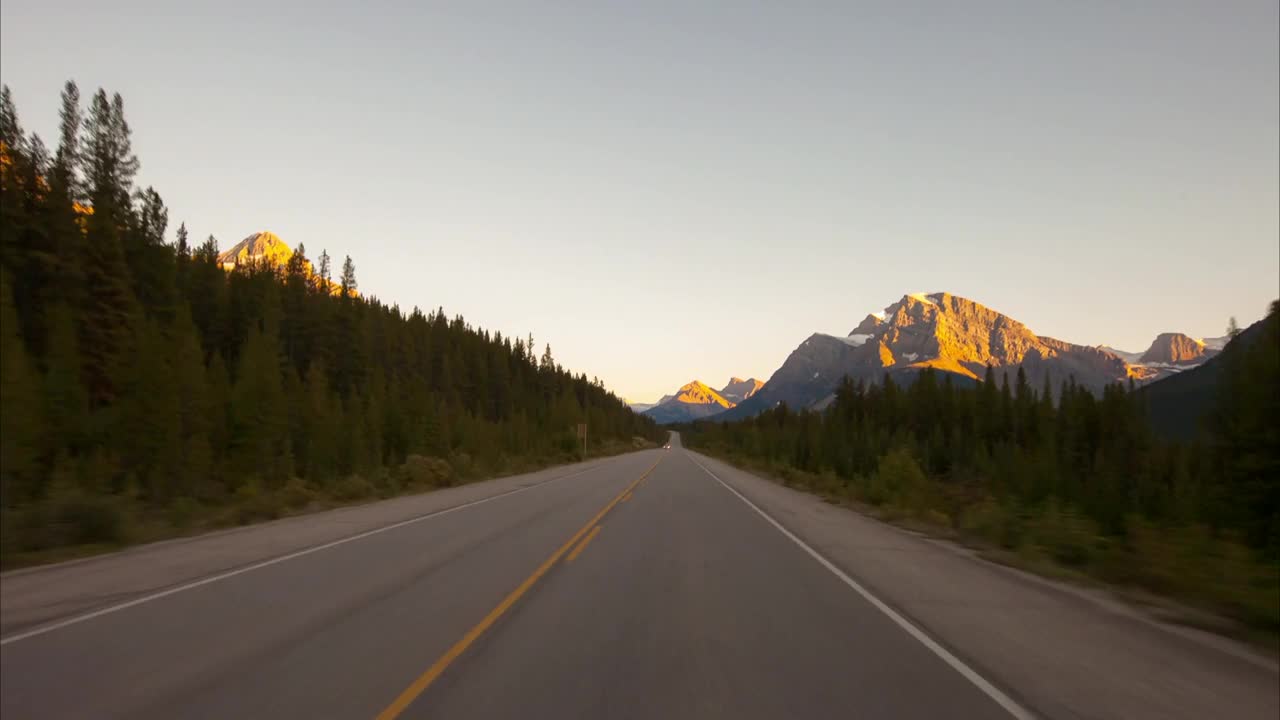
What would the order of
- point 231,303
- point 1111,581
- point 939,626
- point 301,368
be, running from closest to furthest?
point 939,626 < point 1111,581 < point 231,303 < point 301,368

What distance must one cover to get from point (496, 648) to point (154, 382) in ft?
158

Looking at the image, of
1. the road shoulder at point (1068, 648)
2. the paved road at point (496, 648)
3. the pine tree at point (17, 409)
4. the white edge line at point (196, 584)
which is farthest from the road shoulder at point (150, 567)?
the pine tree at point (17, 409)

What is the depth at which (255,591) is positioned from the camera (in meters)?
8.76

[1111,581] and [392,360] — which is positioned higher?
[392,360]

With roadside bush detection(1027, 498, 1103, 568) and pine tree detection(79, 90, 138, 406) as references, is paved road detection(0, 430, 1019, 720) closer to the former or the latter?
roadside bush detection(1027, 498, 1103, 568)

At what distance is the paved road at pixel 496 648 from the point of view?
199 inches

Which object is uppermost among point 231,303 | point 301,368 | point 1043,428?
point 231,303

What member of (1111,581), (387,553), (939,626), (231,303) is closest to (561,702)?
(939,626)

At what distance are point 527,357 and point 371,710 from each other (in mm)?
153247

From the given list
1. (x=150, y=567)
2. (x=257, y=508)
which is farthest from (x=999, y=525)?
(x=257, y=508)

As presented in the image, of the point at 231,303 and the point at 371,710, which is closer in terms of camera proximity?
the point at 371,710

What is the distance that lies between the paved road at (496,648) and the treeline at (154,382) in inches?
276

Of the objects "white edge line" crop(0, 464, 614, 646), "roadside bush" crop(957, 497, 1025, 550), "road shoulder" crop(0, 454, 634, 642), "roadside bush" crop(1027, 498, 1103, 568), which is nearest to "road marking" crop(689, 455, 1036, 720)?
"roadside bush" crop(1027, 498, 1103, 568)

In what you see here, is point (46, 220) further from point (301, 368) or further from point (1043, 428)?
point (1043, 428)
